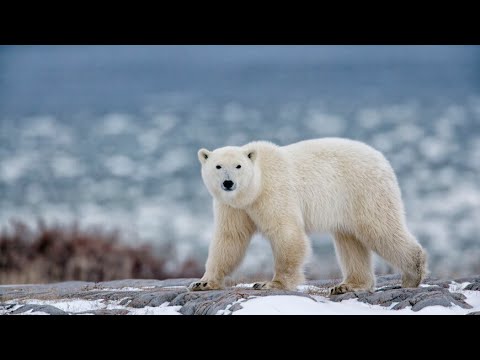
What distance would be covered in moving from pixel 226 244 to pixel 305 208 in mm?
1111

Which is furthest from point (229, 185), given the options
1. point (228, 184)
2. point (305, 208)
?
point (305, 208)

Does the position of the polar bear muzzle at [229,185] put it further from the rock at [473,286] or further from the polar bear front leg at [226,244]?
the rock at [473,286]

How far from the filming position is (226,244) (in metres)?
8.34

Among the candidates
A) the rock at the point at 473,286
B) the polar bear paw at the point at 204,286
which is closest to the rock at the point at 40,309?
the polar bear paw at the point at 204,286

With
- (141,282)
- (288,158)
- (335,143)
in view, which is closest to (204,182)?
(288,158)

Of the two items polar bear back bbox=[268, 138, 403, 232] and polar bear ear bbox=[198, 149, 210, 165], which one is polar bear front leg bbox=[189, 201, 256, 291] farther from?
polar bear back bbox=[268, 138, 403, 232]

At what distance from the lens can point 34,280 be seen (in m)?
11.2

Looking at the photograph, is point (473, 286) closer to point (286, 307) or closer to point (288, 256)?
point (288, 256)

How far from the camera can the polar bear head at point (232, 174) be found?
25.7ft

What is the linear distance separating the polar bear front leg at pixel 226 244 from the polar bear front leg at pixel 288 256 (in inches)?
16.8

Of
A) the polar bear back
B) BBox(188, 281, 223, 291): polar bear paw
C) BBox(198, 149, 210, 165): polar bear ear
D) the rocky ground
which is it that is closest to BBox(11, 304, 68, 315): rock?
the rocky ground

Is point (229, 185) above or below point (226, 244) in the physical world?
above

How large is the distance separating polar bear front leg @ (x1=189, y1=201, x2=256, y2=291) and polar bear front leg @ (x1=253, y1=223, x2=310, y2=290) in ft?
1.40
